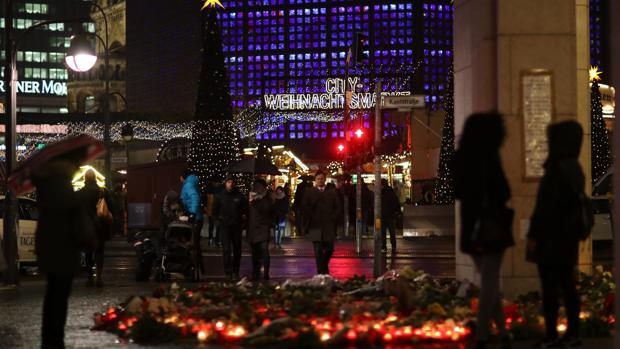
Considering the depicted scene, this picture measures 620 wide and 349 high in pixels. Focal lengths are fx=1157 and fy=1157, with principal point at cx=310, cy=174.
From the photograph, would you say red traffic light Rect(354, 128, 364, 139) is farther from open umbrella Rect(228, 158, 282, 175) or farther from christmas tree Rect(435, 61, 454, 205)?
christmas tree Rect(435, 61, 454, 205)

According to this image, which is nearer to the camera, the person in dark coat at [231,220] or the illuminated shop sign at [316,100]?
the person in dark coat at [231,220]

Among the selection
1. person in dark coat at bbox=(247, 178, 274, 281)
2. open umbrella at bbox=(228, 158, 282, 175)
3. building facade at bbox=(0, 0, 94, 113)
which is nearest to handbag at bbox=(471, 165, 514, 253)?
person in dark coat at bbox=(247, 178, 274, 281)

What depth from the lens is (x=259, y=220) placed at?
19.1 metres

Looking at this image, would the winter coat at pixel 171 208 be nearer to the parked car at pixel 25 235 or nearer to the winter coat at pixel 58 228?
the parked car at pixel 25 235

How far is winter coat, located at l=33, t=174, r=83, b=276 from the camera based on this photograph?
29.7 ft

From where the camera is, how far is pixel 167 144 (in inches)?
2269

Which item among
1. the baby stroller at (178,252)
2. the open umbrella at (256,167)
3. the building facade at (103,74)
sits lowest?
the baby stroller at (178,252)

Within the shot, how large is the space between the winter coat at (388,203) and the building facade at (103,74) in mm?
83813

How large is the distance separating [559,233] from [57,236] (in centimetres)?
397

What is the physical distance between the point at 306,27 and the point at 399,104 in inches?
5531

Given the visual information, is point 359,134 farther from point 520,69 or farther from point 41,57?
point 41,57

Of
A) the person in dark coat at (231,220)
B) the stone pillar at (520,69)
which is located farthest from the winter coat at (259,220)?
the stone pillar at (520,69)

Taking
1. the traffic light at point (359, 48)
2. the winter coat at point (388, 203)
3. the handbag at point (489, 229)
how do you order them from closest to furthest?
the handbag at point (489, 229)
the traffic light at point (359, 48)
the winter coat at point (388, 203)

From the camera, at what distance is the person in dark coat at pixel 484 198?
334 inches
